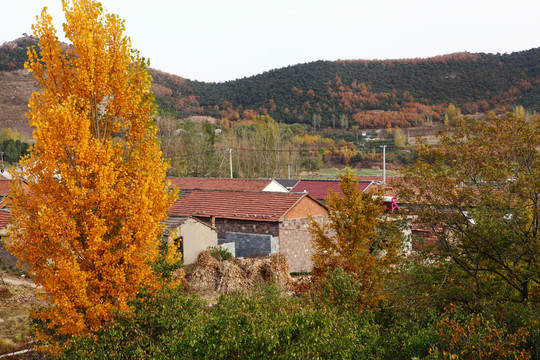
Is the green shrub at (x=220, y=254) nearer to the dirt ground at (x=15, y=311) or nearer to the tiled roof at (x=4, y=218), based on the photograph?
the dirt ground at (x=15, y=311)

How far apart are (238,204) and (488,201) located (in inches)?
781

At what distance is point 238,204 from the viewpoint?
1167 inches

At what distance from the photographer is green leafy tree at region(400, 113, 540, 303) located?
11.2m

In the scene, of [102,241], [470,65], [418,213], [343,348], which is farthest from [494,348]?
[470,65]

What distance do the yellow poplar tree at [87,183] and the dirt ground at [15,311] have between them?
2.45 meters

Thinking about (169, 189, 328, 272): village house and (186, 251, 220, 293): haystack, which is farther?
(169, 189, 328, 272): village house

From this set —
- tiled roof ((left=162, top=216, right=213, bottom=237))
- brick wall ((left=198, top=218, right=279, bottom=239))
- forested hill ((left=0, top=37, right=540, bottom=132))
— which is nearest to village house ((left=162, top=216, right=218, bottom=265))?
tiled roof ((left=162, top=216, right=213, bottom=237))

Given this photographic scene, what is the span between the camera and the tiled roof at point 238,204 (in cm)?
2742

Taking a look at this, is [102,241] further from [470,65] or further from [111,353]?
[470,65]

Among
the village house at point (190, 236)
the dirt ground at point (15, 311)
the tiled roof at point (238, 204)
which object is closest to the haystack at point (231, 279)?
the village house at point (190, 236)

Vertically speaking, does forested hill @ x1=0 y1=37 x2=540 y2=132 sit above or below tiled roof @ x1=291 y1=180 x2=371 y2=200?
above

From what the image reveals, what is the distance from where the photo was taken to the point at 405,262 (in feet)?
43.3

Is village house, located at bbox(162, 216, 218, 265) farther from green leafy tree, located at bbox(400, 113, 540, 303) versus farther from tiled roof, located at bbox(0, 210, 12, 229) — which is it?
green leafy tree, located at bbox(400, 113, 540, 303)

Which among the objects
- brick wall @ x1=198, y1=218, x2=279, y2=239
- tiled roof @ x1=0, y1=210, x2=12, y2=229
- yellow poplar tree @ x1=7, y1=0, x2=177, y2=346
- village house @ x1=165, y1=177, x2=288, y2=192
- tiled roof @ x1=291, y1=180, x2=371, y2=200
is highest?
yellow poplar tree @ x1=7, y1=0, x2=177, y2=346
